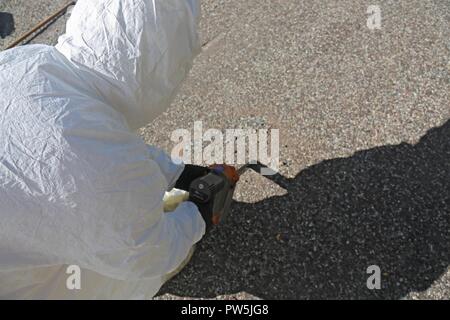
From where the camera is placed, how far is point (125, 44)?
1.34 metres

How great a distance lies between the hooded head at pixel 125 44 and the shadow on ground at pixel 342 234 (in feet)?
3.05

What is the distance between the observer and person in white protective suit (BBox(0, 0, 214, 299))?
120 cm

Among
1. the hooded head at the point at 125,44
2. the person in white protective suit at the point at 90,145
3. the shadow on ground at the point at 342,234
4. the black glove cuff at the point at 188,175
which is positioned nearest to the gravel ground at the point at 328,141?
the shadow on ground at the point at 342,234

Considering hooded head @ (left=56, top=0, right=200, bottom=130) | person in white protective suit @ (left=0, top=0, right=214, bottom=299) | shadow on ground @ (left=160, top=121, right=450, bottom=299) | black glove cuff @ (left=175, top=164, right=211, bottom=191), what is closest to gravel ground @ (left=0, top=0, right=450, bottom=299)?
shadow on ground @ (left=160, top=121, right=450, bottom=299)

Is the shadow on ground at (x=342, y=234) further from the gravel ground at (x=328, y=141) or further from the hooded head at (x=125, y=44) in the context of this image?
the hooded head at (x=125, y=44)

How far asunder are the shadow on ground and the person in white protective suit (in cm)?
53

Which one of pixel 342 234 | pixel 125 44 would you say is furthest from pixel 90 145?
pixel 342 234

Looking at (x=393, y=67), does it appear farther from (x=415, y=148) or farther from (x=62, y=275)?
(x=62, y=275)

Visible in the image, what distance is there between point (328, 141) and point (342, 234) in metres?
0.51

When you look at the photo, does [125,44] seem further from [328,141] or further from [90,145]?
[328,141]

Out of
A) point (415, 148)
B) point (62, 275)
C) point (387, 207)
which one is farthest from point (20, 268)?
point (415, 148)

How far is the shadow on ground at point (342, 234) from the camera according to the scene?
1.93m

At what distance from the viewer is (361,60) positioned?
2.57 metres
